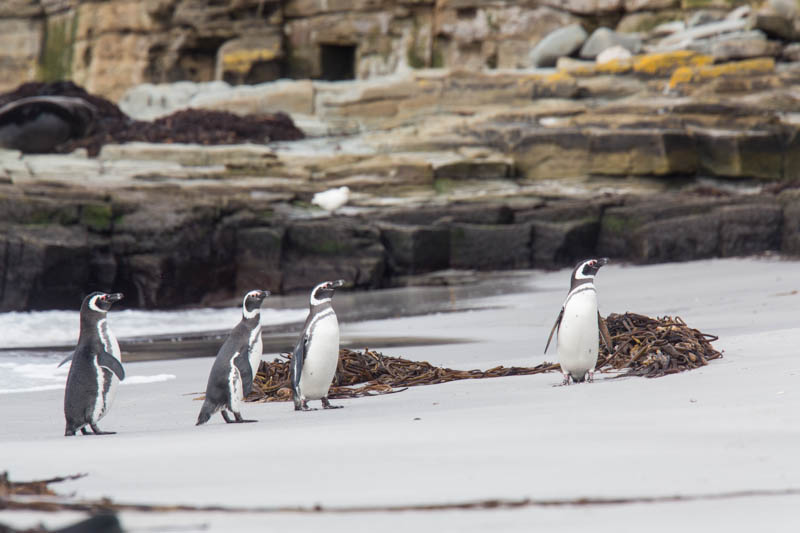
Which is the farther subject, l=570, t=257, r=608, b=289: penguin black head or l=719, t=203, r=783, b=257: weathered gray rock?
l=719, t=203, r=783, b=257: weathered gray rock

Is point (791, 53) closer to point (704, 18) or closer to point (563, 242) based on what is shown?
point (704, 18)

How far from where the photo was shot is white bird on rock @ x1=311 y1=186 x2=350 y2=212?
52.1ft

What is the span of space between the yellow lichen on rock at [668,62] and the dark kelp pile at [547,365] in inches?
513

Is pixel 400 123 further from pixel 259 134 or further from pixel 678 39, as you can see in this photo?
pixel 678 39

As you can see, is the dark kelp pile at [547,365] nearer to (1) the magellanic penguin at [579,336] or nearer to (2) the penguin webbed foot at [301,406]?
(1) the magellanic penguin at [579,336]

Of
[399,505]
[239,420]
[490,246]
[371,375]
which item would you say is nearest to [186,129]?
[490,246]

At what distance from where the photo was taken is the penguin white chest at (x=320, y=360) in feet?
17.6

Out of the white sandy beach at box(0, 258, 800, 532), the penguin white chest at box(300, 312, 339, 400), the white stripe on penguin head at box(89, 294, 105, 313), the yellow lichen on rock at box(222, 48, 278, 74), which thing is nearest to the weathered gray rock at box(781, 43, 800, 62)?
the white sandy beach at box(0, 258, 800, 532)

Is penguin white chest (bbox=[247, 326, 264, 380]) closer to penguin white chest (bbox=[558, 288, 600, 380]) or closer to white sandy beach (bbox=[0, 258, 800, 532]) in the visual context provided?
white sandy beach (bbox=[0, 258, 800, 532])

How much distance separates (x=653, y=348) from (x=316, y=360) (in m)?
1.80

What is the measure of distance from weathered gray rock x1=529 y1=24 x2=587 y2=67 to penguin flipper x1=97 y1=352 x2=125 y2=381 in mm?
Result: 18167

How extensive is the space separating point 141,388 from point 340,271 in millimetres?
8037

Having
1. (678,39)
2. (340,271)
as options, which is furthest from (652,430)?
(678,39)

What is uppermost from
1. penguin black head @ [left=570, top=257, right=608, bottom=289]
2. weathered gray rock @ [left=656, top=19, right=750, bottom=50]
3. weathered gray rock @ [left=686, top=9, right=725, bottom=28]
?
weathered gray rock @ [left=686, top=9, right=725, bottom=28]
